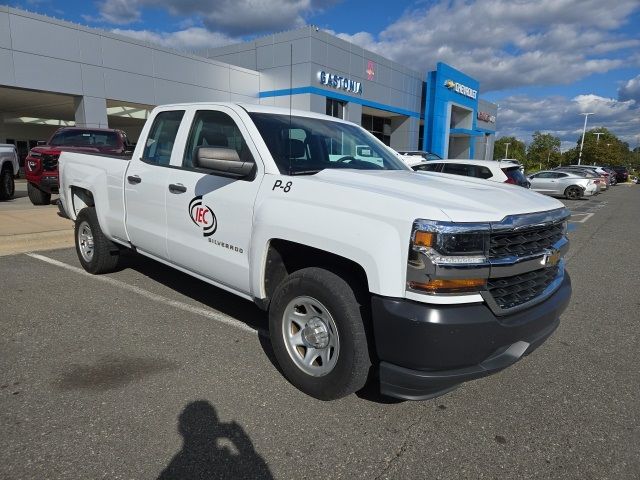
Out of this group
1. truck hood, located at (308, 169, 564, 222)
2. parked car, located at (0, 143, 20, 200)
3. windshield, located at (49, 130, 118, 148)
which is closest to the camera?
truck hood, located at (308, 169, 564, 222)

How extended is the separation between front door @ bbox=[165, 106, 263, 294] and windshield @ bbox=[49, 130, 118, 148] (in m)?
8.25

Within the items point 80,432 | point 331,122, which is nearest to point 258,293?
point 80,432

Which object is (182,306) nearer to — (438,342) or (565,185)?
(438,342)

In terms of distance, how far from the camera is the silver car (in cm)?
2197

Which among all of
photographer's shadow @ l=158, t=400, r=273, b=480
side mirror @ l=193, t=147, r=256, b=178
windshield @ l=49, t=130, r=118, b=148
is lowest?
photographer's shadow @ l=158, t=400, r=273, b=480

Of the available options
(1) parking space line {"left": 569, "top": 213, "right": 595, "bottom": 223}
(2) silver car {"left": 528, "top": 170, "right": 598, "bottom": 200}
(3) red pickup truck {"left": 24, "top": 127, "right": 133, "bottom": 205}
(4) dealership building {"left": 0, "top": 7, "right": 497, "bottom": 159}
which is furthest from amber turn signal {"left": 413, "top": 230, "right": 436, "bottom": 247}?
(2) silver car {"left": 528, "top": 170, "right": 598, "bottom": 200}

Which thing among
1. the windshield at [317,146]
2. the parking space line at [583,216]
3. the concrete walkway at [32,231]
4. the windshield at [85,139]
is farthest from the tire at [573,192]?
the concrete walkway at [32,231]

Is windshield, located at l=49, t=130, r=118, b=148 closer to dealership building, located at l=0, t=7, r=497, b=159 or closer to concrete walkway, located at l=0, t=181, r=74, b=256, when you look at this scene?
concrete walkway, located at l=0, t=181, r=74, b=256

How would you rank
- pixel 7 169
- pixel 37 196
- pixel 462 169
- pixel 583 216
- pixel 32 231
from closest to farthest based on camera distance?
pixel 32 231 < pixel 37 196 < pixel 462 169 < pixel 7 169 < pixel 583 216

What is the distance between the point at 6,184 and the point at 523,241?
1325cm

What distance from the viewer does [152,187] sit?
4.24m

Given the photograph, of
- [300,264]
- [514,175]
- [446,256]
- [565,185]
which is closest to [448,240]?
[446,256]

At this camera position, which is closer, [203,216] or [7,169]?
[203,216]

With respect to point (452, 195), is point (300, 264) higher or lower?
lower
